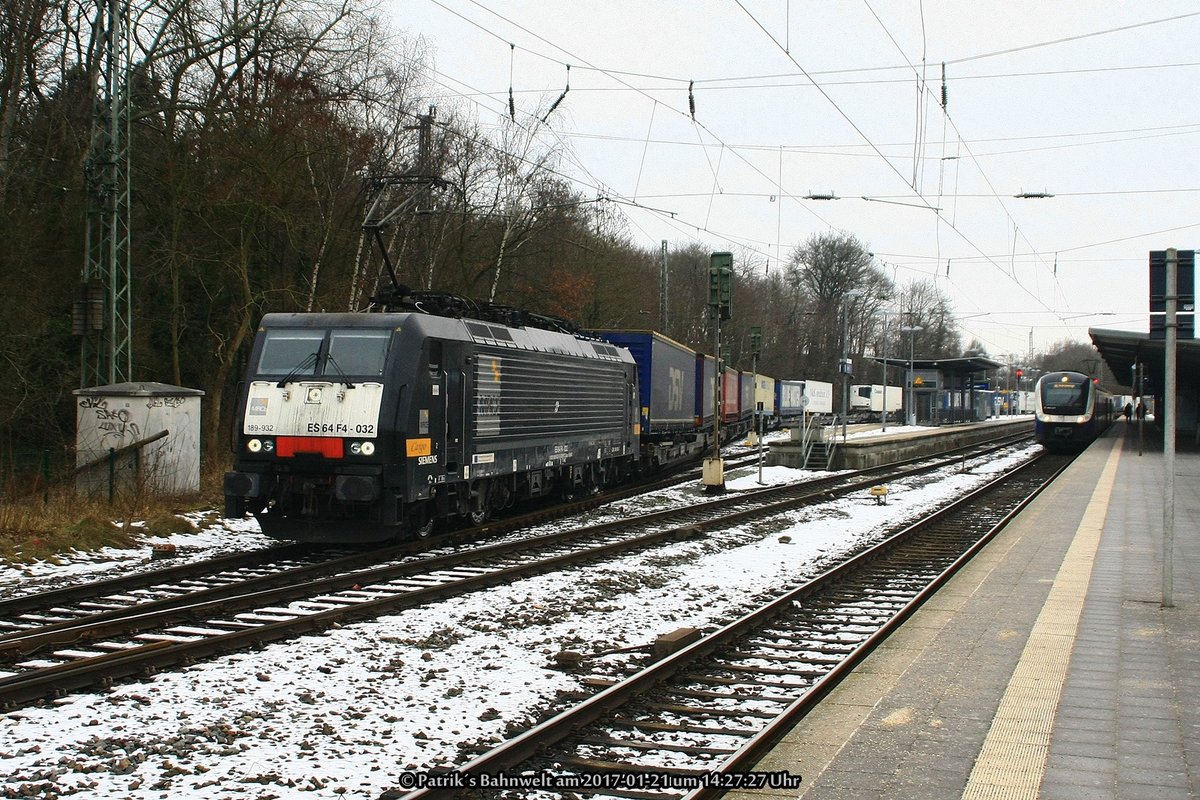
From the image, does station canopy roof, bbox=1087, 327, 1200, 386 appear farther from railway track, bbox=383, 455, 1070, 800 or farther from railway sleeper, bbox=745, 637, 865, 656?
railway sleeper, bbox=745, 637, 865, 656

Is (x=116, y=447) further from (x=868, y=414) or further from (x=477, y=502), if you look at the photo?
(x=868, y=414)

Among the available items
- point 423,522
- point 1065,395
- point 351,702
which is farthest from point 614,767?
point 1065,395

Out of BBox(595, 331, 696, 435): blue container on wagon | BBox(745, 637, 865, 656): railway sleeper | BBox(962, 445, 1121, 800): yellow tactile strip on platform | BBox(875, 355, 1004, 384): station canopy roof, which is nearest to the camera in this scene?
BBox(962, 445, 1121, 800): yellow tactile strip on platform

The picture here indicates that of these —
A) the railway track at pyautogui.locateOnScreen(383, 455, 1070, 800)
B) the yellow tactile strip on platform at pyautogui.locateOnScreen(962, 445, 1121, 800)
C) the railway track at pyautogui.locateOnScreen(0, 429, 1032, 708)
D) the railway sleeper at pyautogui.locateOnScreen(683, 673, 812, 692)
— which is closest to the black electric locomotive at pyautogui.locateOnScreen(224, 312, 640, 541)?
the railway track at pyautogui.locateOnScreen(0, 429, 1032, 708)

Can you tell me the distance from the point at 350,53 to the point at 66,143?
6496 millimetres

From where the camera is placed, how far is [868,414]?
263 ft

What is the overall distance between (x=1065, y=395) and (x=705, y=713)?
37153 mm

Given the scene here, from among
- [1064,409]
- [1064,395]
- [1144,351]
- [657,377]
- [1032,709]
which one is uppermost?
[1144,351]

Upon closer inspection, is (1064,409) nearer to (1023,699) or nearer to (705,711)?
(1023,699)

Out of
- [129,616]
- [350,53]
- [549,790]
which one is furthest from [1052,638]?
[350,53]

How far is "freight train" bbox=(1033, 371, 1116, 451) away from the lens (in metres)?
39.5

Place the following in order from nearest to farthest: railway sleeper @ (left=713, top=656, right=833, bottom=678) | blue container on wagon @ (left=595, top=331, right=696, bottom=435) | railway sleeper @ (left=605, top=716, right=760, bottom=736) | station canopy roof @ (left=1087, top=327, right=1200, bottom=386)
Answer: railway sleeper @ (left=605, top=716, right=760, bottom=736) < railway sleeper @ (left=713, top=656, right=833, bottom=678) < blue container on wagon @ (left=595, top=331, right=696, bottom=435) < station canopy roof @ (left=1087, top=327, right=1200, bottom=386)

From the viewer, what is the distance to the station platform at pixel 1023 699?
4914 millimetres

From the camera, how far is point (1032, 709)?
19.8ft
